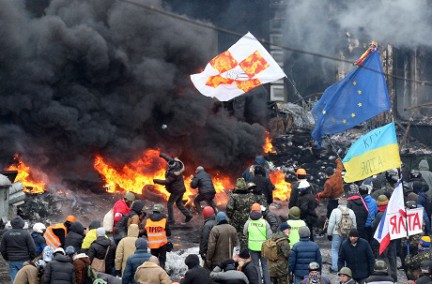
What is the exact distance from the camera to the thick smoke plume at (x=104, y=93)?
23031 mm

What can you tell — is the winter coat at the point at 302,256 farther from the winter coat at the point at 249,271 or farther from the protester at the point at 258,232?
the protester at the point at 258,232

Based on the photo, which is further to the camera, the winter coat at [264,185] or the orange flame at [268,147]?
the orange flame at [268,147]

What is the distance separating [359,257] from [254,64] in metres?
5.41

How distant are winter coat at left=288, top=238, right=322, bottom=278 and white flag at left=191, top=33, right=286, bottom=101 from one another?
→ 4.86 m

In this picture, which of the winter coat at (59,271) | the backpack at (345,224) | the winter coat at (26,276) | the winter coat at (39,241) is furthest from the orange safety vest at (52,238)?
the backpack at (345,224)

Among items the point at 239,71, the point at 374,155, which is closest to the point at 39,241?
the point at 374,155

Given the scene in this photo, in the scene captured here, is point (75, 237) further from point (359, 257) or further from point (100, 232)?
point (359, 257)

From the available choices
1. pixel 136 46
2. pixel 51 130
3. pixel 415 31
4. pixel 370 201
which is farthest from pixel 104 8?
pixel 370 201

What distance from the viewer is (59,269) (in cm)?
1255

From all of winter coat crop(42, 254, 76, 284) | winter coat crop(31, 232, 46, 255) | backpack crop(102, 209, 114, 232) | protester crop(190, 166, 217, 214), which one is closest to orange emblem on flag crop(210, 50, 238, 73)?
protester crop(190, 166, 217, 214)

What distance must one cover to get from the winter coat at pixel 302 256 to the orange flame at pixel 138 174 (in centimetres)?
864

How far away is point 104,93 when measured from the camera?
24062 millimetres

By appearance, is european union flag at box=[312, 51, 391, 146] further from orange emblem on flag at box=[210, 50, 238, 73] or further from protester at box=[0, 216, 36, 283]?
protester at box=[0, 216, 36, 283]

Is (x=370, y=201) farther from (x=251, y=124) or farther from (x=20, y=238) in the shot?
(x=251, y=124)
